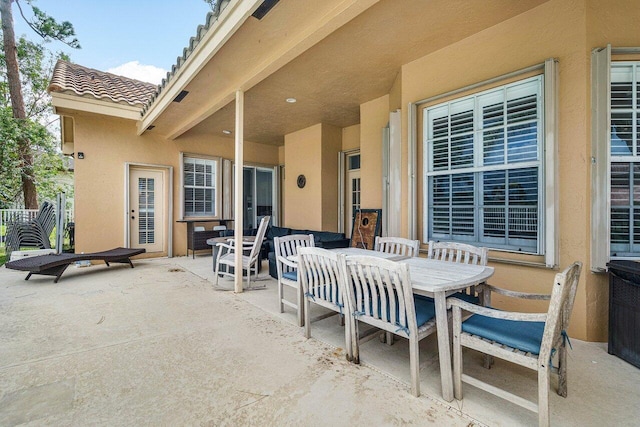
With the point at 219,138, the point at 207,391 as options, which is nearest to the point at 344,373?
the point at 207,391

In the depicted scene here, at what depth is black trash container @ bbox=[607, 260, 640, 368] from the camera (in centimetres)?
201

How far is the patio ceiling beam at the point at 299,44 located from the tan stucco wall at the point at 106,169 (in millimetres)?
2880

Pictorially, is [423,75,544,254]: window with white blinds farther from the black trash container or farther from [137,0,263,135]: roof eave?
[137,0,263,135]: roof eave

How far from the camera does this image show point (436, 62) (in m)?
3.34

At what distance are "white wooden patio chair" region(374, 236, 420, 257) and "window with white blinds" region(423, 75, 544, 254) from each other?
0.65 meters

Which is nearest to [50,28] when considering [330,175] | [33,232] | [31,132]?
[31,132]

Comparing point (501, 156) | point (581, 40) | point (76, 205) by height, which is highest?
point (581, 40)

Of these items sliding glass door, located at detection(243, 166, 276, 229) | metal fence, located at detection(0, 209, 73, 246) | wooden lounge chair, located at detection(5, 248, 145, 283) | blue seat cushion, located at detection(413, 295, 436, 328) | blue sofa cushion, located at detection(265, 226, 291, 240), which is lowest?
wooden lounge chair, located at detection(5, 248, 145, 283)

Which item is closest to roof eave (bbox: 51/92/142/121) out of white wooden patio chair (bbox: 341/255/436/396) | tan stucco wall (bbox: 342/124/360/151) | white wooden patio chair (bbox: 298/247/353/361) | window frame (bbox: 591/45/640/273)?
tan stucco wall (bbox: 342/124/360/151)

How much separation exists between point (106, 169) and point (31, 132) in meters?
3.66

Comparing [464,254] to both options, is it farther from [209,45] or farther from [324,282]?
[209,45]

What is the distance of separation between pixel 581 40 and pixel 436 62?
130 cm

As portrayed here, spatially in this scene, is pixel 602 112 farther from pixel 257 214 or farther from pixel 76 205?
pixel 76 205

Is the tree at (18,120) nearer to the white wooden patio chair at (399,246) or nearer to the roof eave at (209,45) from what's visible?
the roof eave at (209,45)
